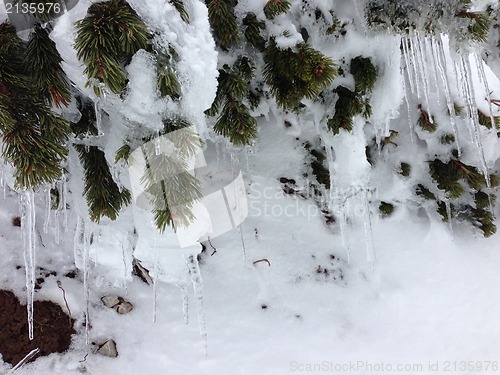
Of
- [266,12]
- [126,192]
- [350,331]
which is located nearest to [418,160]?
[350,331]

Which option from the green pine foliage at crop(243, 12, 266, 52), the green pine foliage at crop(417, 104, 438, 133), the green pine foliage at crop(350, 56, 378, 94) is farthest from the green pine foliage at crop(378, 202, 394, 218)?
the green pine foliage at crop(243, 12, 266, 52)

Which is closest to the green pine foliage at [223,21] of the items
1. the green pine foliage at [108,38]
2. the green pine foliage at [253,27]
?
the green pine foliage at [253,27]

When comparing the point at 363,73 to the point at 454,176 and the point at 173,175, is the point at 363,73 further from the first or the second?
the point at 173,175

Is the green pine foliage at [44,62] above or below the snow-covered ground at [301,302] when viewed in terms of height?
above

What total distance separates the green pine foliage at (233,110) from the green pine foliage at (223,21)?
0.16 m

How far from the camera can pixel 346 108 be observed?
2438 millimetres

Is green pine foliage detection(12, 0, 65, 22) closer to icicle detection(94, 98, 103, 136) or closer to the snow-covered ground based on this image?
icicle detection(94, 98, 103, 136)

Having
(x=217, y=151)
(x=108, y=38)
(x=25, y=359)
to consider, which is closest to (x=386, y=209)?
(x=217, y=151)

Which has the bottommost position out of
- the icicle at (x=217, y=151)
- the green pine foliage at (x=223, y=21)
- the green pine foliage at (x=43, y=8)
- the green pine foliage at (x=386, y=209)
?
the green pine foliage at (x=386, y=209)

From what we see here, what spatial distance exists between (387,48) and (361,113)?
17.1 inches

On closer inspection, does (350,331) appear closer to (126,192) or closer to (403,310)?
(403,310)

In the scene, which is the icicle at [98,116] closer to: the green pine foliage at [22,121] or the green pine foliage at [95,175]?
the green pine foliage at [95,175]

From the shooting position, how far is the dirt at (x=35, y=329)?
3018 mm

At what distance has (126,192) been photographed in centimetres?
218
